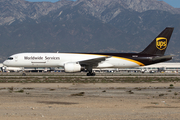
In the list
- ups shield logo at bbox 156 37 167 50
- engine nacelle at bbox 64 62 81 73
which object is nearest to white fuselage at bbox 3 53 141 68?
engine nacelle at bbox 64 62 81 73

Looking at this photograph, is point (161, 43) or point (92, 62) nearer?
point (92, 62)

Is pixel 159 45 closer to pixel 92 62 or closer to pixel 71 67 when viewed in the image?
pixel 92 62

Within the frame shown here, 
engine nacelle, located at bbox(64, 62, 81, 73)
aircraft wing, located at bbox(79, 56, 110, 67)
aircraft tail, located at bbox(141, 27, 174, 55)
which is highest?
aircraft tail, located at bbox(141, 27, 174, 55)

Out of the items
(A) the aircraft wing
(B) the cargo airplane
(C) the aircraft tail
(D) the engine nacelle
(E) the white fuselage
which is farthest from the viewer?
(C) the aircraft tail

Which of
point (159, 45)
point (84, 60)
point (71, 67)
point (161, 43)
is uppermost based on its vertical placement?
point (161, 43)

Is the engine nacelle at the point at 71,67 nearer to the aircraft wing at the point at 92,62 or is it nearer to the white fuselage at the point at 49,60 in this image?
the aircraft wing at the point at 92,62

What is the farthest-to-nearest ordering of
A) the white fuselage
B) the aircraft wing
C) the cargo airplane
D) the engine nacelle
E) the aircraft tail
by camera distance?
the aircraft tail
the white fuselage
the cargo airplane
the aircraft wing
the engine nacelle

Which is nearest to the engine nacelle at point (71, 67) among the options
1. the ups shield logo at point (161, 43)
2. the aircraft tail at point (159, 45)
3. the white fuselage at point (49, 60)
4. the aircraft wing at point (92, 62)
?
the aircraft wing at point (92, 62)

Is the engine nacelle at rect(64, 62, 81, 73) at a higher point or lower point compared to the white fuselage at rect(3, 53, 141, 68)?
lower

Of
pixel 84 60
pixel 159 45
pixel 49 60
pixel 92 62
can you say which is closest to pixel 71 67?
pixel 84 60

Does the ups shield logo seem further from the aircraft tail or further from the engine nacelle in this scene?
A: the engine nacelle

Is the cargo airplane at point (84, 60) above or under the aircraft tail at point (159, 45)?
under

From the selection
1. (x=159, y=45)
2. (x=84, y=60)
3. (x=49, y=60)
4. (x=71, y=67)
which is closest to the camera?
(x=71, y=67)

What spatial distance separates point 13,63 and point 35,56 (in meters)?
3.87
